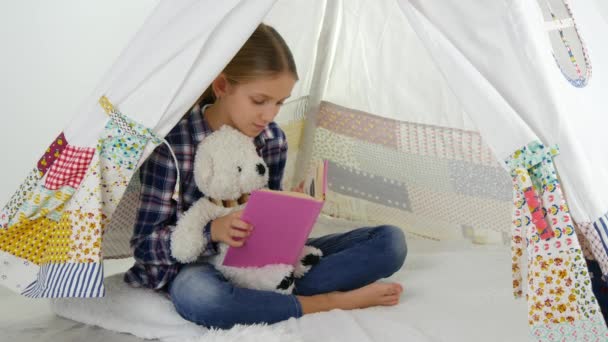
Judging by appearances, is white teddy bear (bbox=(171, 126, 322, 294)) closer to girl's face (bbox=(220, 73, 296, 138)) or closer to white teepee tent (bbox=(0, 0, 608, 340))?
girl's face (bbox=(220, 73, 296, 138))

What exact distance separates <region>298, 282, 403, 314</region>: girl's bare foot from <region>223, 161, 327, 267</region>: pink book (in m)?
0.10

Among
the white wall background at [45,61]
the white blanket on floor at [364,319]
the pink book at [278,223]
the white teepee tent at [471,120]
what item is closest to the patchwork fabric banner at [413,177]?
the white blanket on floor at [364,319]

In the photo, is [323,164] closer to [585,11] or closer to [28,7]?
[585,11]

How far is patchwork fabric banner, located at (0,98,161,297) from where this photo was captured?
1.28m

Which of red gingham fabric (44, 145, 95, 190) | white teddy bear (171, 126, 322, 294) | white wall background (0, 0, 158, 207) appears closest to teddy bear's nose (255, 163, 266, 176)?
white teddy bear (171, 126, 322, 294)

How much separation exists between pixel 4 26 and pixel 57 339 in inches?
42.3

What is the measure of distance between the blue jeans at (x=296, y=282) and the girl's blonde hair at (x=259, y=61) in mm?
368

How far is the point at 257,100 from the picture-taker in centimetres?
151

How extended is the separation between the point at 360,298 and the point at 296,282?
135mm

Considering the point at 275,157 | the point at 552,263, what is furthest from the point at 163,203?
the point at 552,263

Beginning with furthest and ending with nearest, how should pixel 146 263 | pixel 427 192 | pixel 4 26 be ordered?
pixel 4 26
pixel 427 192
pixel 146 263

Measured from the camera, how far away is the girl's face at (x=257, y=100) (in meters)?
1.50

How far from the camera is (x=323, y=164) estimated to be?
4.60 feet

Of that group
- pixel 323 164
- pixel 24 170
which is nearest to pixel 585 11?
pixel 323 164
